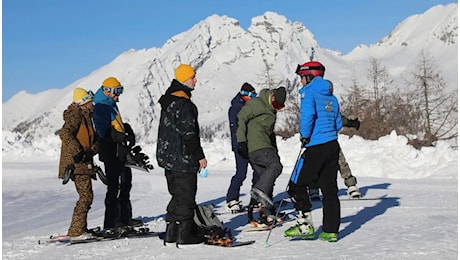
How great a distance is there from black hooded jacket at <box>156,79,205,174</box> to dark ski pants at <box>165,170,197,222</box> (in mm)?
73

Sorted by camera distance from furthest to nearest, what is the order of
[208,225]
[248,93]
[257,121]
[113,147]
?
1. [248,93]
2. [257,121]
3. [113,147]
4. [208,225]

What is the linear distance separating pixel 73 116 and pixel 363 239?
3.36m

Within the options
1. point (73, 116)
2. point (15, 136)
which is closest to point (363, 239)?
point (73, 116)

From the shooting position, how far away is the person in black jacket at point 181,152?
611cm

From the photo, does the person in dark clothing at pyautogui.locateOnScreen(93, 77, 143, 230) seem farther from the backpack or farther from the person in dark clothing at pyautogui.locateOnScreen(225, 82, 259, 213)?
the person in dark clothing at pyautogui.locateOnScreen(225, 82, 259, 213)

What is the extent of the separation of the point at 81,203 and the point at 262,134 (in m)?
2.32

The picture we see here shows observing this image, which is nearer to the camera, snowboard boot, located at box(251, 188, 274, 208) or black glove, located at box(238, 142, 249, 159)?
snowboard boot, located at box(251, 188, 274, 208)

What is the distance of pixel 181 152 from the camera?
6145 millimetres

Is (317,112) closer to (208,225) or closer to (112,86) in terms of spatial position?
(208,225)

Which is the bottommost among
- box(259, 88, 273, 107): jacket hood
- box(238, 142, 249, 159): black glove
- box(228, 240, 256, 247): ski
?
box(228, 240, 256, 247): ski

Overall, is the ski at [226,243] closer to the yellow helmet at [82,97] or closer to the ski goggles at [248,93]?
the yellow helmet at [82,97]

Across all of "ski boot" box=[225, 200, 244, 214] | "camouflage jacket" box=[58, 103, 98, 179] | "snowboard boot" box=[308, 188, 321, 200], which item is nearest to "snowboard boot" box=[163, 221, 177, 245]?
"camouflage jacket" box=[58, 103, 98, 179]

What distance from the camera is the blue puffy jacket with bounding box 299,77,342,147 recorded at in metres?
6.06

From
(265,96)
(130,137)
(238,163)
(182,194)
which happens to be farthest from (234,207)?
(182,194)
